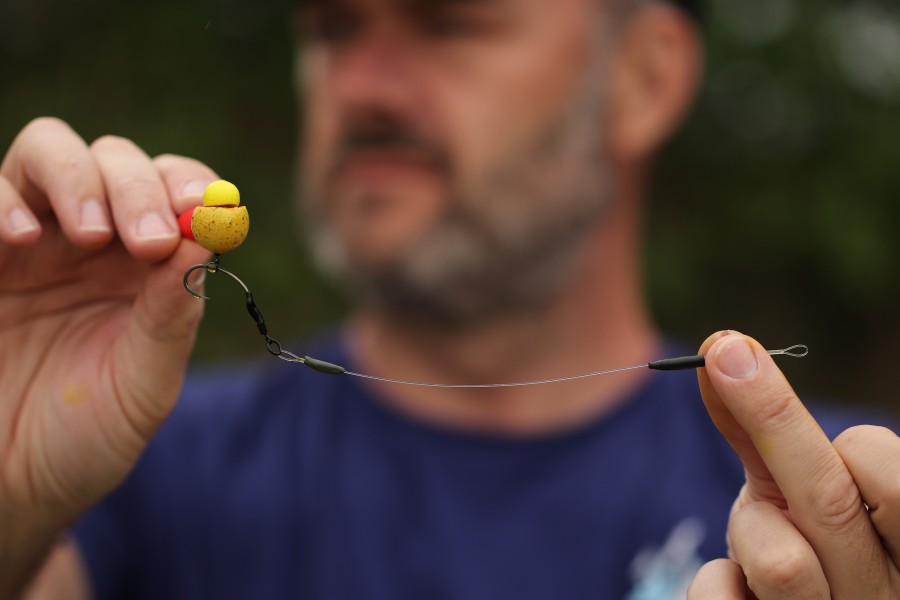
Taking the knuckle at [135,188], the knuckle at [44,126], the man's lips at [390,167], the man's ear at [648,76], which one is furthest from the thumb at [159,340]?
the man's ear at [648,76]

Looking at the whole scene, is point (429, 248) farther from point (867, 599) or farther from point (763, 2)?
point (763, 2)

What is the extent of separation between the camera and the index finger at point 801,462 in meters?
1.49

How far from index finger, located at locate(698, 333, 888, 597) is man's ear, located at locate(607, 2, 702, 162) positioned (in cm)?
240

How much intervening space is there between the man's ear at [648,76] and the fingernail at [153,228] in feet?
8.05

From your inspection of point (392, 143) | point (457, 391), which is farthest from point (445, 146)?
point (457, 391)

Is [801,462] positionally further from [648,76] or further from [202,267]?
[648,76]

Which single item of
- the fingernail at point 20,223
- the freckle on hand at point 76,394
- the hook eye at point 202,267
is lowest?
the freckle on hand at point 76,394

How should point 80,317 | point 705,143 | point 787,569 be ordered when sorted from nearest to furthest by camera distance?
point 787,569 → point 80,317 → point 705,143

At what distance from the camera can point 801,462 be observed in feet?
4.93

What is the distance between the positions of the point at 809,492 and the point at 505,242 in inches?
79.1

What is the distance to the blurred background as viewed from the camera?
243 inches

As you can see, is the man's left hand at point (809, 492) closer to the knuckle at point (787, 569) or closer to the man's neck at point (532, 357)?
the knuckle at point (787, 569)

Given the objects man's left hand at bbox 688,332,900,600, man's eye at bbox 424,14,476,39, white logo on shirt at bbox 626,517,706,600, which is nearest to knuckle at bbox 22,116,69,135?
man's left hand at bbox 688,332,900,600

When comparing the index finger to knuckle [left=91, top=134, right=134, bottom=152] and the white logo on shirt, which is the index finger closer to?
knuckle [left=91, top=134, right=134, bottom=152]
